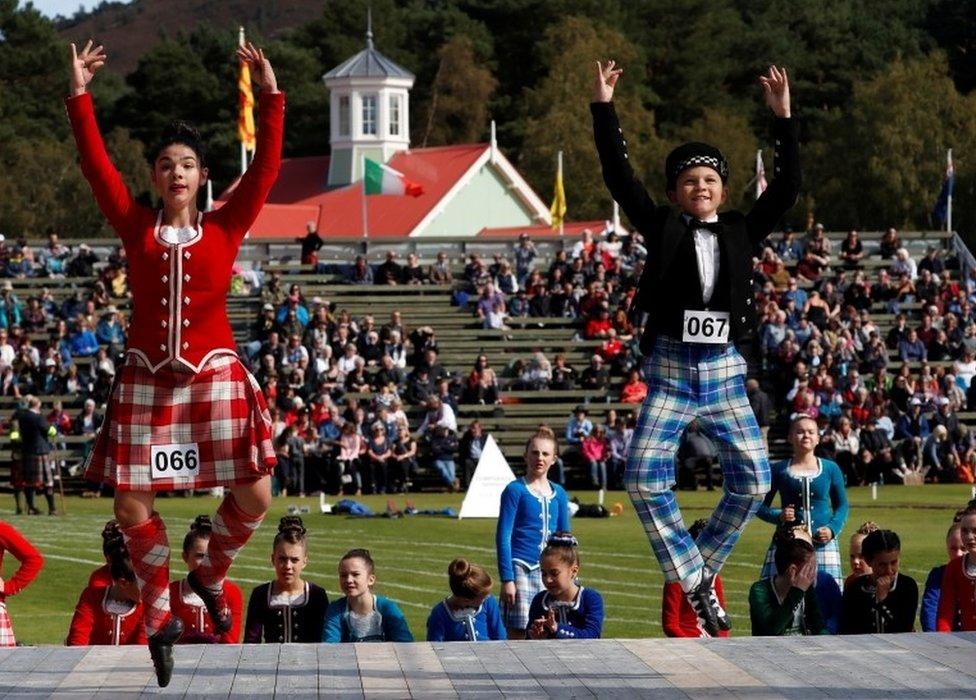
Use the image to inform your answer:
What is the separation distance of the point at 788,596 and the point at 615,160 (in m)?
2.75

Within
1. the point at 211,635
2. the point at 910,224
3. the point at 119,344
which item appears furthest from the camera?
the point at 910,224

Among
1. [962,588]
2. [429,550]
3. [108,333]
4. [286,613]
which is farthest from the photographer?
[108,333]

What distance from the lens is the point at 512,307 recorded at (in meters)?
39.6

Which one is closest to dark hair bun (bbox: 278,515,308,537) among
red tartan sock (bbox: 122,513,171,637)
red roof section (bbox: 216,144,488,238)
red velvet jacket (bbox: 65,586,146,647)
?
red velvet jacket (bbox: 65,586,146,647)

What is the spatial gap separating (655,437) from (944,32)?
287 feet

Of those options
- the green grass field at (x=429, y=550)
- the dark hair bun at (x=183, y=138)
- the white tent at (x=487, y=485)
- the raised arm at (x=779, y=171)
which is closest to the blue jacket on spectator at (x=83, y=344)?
the green grass field at (x=429, y=550)

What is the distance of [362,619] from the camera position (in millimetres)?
11000

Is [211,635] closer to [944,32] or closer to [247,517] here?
[247,517]

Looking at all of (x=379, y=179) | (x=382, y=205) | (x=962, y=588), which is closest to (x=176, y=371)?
(x=962, y=588)

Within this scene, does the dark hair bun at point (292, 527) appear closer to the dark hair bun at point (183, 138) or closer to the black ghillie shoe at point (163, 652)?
the black ghillie shoe at point (163, 652)

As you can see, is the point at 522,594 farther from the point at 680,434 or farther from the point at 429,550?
the point at 429,550

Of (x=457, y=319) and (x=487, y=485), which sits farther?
(x=457, y=319)

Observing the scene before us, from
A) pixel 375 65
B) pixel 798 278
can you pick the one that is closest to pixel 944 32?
pixel 375 65

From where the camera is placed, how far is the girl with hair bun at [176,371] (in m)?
8.73
